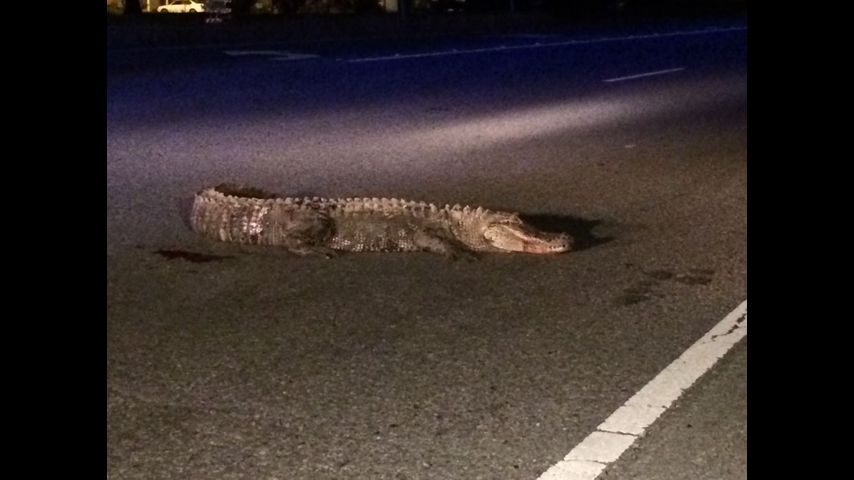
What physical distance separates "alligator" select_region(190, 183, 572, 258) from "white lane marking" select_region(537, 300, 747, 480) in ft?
6.49

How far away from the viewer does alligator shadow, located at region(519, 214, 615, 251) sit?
327 inches

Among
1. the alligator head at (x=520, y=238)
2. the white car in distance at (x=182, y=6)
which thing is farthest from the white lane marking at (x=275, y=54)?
the alligator head at (x=520, y=238)

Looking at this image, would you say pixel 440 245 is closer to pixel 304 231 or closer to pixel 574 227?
pixel 304 231

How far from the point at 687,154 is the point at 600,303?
591 centimetres

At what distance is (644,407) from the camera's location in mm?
5121

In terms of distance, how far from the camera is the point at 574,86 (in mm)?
19516

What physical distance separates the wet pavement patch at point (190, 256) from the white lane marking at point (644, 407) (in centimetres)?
330

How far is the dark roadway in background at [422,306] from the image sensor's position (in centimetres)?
475

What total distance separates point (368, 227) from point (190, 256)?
1186mm

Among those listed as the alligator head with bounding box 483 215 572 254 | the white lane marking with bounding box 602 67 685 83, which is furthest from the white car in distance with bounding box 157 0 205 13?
the alligator head with bounding box 483 215 572 254

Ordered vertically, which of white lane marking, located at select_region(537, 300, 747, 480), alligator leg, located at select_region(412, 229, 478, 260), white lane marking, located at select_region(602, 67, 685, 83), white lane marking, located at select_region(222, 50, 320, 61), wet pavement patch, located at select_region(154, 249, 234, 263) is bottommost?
white lane marking, located at select_region(537, 300, 747, 480)

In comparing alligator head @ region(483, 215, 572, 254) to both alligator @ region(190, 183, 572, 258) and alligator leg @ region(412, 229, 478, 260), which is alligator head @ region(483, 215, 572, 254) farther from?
alligator leg @ region(412, 229, 478, 260)

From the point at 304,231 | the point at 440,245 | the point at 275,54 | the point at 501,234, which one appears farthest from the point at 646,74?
the point at 304,231
